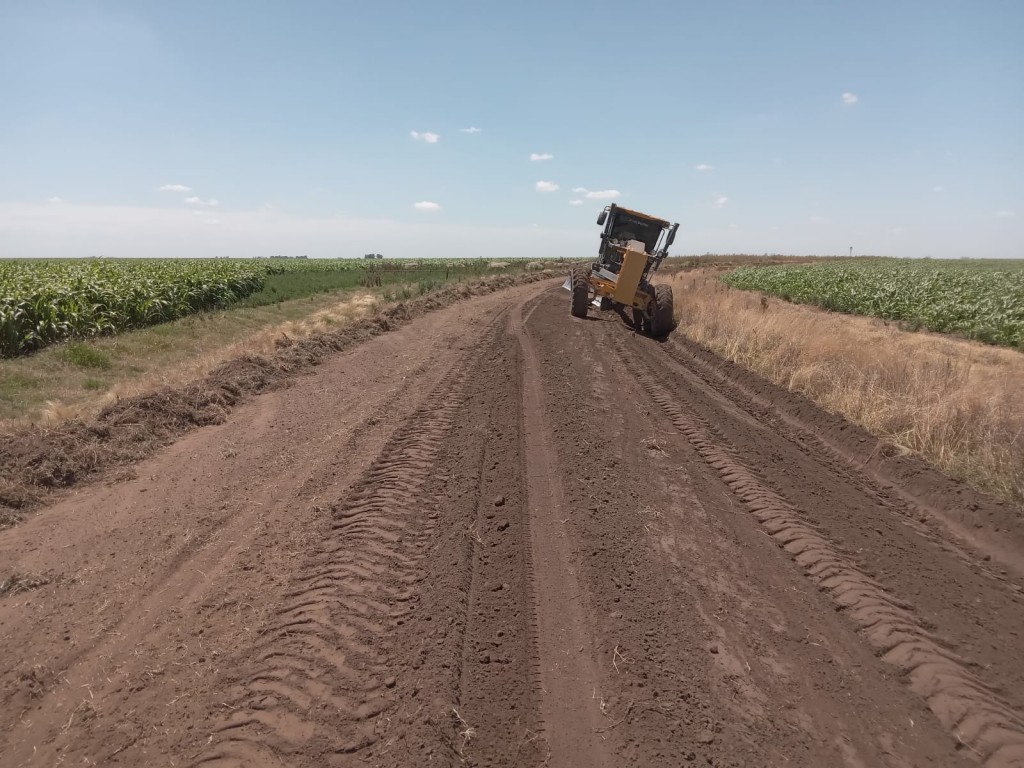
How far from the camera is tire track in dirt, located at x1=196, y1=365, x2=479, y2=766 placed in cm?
289

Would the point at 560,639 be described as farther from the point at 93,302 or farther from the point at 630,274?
the point at 93,302

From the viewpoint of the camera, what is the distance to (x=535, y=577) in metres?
4.30

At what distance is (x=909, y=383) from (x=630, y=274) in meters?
8.26

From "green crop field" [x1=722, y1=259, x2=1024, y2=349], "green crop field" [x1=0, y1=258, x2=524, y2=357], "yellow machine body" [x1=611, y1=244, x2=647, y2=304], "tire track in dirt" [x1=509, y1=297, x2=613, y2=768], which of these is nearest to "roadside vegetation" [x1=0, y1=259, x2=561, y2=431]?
"green crop field" [x1=0, y1=258, x2=524, y2=357]

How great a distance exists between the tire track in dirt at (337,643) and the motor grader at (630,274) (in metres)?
11.4

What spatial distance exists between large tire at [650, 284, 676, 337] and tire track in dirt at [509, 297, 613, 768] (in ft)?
33.4

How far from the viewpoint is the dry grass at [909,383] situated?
6.29 m

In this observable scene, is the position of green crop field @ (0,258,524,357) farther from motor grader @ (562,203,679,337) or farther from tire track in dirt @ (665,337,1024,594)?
tire track in dirt @ (665,337,1024,594)

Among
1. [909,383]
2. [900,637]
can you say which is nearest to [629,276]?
[909,383]

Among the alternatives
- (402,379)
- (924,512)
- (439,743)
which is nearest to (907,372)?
(924,512)

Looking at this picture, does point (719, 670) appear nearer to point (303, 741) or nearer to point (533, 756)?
point (533, 756)

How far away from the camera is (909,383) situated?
8258 millimetres

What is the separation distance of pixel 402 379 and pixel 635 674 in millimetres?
7537

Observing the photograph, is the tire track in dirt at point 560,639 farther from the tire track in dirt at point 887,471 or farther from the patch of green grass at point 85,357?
the patch of green grass at point 85,357
